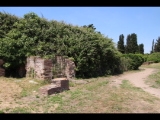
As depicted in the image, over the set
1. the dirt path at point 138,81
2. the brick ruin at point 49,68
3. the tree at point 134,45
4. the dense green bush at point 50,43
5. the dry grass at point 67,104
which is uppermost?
the tree at point 134,45

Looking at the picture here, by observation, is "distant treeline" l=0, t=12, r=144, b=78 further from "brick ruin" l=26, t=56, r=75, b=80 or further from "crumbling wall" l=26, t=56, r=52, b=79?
"crumbling wall" l=26, t=56, r=52, b=79

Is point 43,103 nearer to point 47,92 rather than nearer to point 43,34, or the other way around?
point 47,92

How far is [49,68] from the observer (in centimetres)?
1095

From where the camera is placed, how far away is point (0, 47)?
1148cm

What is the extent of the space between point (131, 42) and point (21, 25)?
146ft

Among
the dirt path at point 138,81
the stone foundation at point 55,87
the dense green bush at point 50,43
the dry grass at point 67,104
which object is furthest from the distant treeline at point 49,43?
the dry grass at point 67,104

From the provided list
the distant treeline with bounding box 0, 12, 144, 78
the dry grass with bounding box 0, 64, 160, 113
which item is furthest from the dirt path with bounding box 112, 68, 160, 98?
the dry grass with bounding box 0, 64, 160, 113

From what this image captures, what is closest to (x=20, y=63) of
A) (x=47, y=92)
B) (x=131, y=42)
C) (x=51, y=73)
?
(x=51, y=73)

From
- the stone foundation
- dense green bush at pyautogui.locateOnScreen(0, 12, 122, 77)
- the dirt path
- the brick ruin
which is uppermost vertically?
dense green bush at pyautogui.locateOnScreen(0, 12, 122, 77)

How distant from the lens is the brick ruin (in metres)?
10.7

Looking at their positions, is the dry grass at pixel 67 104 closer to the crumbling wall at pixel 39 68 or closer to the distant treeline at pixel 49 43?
the crumbling wall at pixel 39 68

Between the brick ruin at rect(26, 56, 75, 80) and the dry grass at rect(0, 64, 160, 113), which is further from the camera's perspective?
the brick ruin at rect(26, 56, 75, 80)

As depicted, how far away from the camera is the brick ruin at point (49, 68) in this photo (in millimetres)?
10710

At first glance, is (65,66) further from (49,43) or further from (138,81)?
(138,81)
